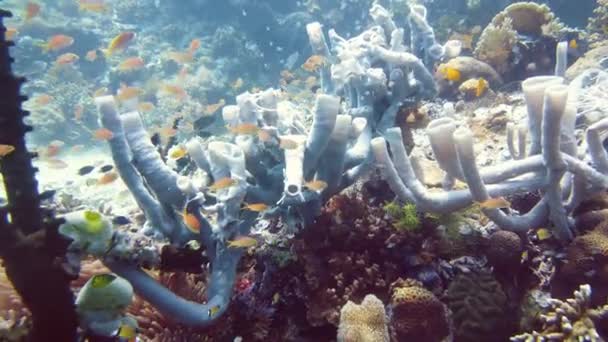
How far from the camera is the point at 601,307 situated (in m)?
3.41

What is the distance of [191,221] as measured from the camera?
3.65 meters

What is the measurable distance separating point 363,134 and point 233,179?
166 centimetres

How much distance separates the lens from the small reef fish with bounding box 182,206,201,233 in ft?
12.0

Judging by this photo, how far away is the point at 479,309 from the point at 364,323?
1.06m

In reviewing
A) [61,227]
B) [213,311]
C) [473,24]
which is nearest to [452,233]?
[213,311]

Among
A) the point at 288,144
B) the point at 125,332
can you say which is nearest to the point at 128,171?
the point at 125,332

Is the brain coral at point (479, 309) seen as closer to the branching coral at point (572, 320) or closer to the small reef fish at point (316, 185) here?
the branching coral at point (572, 320)

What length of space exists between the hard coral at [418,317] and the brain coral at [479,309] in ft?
0.50

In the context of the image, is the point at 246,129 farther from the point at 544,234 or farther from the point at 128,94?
the point at 544,234

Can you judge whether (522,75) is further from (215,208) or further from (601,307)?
(215,208)

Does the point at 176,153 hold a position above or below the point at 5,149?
below

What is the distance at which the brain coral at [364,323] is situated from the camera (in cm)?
334

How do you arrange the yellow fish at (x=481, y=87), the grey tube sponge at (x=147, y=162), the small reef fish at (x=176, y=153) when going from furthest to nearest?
the yellow fish at (x=481, y=87)
the small reef fish at (x=176, y=153)
the grey tube sponge at (x=147, y=162)

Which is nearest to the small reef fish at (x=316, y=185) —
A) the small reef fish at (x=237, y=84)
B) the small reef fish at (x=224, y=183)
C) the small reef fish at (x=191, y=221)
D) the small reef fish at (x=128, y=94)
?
the small reef fish at (x=224, y=183)
